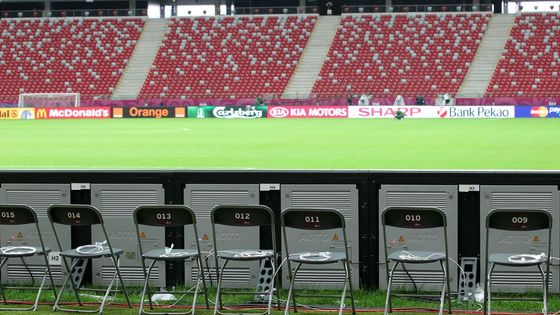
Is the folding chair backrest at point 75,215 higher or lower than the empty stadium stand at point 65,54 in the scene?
lower

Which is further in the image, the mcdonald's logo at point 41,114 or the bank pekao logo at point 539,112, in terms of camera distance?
the mcdonald's logo at point 41,114

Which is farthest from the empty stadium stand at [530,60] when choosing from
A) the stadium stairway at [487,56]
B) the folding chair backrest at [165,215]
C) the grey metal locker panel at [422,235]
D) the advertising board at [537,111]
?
the folding chair backrest at [165,215]

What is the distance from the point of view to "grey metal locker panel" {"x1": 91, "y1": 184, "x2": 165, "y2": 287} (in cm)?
911

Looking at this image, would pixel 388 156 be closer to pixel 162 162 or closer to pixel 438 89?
pixel 162 162

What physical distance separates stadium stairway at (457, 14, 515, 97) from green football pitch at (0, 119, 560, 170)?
693 inches

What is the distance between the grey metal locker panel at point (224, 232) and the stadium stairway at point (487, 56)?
159 ft

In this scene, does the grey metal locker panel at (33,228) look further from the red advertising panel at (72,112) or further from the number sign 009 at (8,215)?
the red advertising panel at (72,112)

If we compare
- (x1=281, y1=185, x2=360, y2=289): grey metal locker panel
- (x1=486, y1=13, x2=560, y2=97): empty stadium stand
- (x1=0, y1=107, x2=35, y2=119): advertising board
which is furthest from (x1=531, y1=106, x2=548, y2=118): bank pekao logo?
(x1=281, y1=185, x2=360, y2=289): grey metal locker panel

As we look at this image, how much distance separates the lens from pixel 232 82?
6303 cm

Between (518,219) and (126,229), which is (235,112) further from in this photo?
(518,219)

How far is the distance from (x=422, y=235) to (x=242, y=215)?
7.14 feet

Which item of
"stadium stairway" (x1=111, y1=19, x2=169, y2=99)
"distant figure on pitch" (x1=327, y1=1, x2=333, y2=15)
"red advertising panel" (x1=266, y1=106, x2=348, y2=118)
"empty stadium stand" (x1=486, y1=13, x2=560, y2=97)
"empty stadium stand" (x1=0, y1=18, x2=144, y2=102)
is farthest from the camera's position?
"distant figure on pitch" (x1=327, y1=1, x2=333, y2=15)

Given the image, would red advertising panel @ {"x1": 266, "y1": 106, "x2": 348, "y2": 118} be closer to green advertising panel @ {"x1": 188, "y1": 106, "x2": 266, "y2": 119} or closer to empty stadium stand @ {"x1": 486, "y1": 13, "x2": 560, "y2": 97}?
green advertising panel @ {"x1": 188, "y1": 106, "x2": 266, "y2": 119}

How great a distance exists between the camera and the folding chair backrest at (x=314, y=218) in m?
7.21
